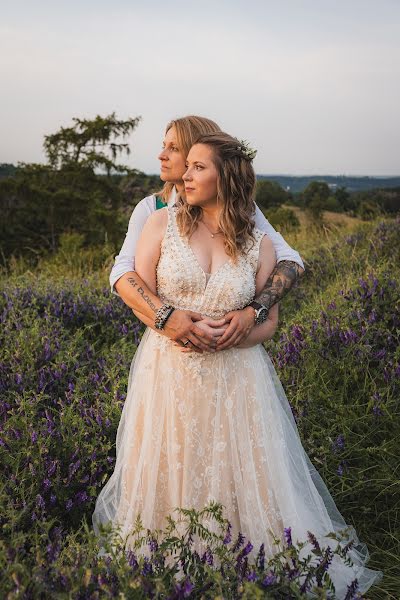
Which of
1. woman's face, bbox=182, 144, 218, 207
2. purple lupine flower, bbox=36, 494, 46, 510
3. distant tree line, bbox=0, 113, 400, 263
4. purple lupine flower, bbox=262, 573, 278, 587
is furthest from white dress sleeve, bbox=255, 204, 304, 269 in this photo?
distant tree line, bbox=0, 113, 400, 263

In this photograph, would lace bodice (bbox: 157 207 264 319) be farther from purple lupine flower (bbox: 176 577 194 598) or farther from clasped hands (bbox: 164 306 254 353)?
purple lupine flower (bbox: 176 577 194 598)

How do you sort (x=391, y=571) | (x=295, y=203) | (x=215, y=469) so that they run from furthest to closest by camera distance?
1. (x=295, y=203)
2. (x=391, y=571)
3. (x=215, y=469)

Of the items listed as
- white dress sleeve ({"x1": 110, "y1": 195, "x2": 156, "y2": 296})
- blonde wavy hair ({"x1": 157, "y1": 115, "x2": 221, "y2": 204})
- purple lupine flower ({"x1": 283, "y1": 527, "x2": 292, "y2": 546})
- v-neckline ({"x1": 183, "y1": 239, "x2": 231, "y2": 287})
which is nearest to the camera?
purple lupine flower ({"x1": 283, "y1": 527, "x2": 292, "y2": 546})

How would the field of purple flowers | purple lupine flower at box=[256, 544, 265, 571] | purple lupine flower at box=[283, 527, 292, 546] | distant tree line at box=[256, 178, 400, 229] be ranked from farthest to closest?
distant tree line at box=[256, 178, 400, 229] < purple lupine flower at box=[283, 527, 292, 546] < purple lupine flower at box=[256, 544, 265, 571] < the field of purple flowers

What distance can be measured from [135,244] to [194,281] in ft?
1.42

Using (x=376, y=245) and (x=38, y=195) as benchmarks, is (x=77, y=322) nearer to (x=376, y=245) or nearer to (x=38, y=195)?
(x=376, y=245)

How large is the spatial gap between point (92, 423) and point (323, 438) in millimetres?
1437

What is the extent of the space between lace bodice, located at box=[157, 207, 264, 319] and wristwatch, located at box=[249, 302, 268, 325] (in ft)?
0.18

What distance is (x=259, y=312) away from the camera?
2.86 m

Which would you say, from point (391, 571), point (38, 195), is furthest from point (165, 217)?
point (38, 195)

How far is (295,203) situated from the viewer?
20.7 metres

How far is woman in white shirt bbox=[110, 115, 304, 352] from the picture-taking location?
271 cm

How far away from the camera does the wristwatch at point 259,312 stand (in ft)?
9.36

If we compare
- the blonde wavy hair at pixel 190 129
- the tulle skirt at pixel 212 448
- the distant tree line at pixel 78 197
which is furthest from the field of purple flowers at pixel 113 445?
the distant tree line at pixel 78 197
